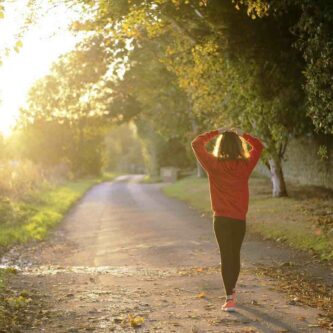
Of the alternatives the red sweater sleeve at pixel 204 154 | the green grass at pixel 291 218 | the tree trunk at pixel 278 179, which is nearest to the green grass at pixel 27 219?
the green grass at pixel 291 218

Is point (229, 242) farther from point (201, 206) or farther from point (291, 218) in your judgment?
point (201, 206)

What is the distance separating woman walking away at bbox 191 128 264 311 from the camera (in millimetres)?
6902

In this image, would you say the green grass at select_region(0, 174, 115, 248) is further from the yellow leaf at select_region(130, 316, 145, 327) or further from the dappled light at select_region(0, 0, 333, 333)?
the yellow leaf at select_region(130, 316, 145, 327)

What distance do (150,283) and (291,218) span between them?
794 centimetres

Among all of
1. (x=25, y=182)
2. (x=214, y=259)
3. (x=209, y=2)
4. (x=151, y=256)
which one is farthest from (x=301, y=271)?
(x=25, y=182)

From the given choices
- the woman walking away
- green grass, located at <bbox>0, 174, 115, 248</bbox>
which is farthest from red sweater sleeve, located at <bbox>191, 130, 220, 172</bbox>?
green grass, located at <bbox>0, 174, 115, 248</bbox>

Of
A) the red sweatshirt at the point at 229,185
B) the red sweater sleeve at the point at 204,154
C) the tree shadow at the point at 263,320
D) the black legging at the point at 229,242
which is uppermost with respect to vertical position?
the red sweater sleeve at the point at 204,154

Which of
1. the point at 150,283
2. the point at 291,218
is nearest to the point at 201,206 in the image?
the point at 291,218

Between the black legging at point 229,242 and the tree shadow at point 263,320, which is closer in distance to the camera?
the tree shadow at point 263,320

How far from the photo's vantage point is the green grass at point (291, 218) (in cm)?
1212

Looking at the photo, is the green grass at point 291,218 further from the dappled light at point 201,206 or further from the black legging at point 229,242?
the black legging at point 229,242

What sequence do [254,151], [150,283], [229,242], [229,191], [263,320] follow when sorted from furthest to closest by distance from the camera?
1. [150,283]
2. [254,151]
3. [229,242]
4. [229,191]
5. [263,320]

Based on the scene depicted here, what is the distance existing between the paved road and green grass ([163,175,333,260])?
664 mm

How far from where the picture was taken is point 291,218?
16.0m
